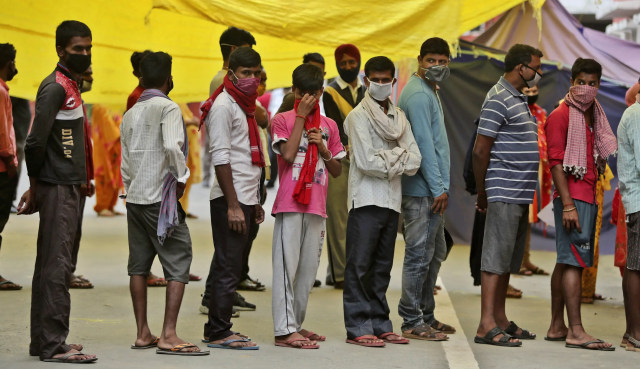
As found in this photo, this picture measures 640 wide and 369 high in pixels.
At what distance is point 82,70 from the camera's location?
575cm

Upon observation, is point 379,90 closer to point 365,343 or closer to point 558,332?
point 365,343

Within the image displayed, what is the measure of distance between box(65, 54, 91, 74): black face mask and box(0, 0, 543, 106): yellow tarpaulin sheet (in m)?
2.29

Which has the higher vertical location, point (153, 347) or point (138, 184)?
point (138, 184)

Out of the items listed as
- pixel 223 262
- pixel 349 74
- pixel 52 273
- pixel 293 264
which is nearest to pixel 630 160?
pixel 293 264

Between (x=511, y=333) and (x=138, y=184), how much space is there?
2.80 metres

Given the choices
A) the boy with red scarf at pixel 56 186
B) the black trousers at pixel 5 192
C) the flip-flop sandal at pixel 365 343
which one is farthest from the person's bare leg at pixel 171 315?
the black trousers at pixel 5 192

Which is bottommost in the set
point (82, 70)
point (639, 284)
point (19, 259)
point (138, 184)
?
point (19, 259)

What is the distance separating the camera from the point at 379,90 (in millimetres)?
6453

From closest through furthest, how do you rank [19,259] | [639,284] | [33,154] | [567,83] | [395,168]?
1. [33,154]
2. [395,168]
3. [639,284]
4. [19,259]
5. [567,83]

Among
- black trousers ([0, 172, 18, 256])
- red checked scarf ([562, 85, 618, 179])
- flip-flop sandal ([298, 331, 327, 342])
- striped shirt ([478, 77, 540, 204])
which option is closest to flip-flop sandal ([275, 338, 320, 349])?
flip-flop sandal ([298, 331, 327, 342])

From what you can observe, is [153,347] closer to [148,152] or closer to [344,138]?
[148,152]

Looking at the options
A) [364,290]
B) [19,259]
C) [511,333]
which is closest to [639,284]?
[511,333]

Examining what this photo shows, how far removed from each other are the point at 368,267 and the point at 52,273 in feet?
6.81

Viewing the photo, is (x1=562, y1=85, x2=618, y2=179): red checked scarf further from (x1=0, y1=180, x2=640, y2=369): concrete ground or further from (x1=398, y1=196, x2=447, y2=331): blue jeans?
(x1=0, y1=180, x2=640, y2=369): concrete ground
